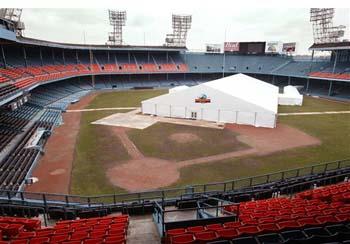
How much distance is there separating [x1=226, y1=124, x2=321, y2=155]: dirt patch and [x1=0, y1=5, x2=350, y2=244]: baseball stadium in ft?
0.34

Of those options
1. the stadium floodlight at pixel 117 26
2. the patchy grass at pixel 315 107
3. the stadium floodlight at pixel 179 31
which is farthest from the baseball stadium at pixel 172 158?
the stadium floodlight at pixel 179 31

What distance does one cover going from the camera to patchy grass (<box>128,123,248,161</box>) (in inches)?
814

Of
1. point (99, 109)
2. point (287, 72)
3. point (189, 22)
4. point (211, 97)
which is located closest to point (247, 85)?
point (211, 97)

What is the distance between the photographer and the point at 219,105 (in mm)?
29828

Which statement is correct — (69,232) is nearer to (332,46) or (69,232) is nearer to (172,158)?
(172,158)

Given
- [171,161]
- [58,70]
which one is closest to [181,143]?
[171,161]

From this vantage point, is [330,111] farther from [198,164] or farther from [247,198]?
[247,198]

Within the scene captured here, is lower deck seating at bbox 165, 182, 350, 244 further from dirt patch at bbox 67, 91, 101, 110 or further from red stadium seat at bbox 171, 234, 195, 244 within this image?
dirt patch at bbox 67, 91, 101, 110

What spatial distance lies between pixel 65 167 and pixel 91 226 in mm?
10645

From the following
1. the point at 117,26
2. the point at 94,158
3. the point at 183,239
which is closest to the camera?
the point at 183,239

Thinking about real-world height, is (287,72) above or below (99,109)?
above

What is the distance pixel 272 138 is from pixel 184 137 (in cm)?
808

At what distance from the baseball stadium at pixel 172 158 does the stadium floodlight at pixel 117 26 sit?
8.53m

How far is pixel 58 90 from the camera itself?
154 ft
